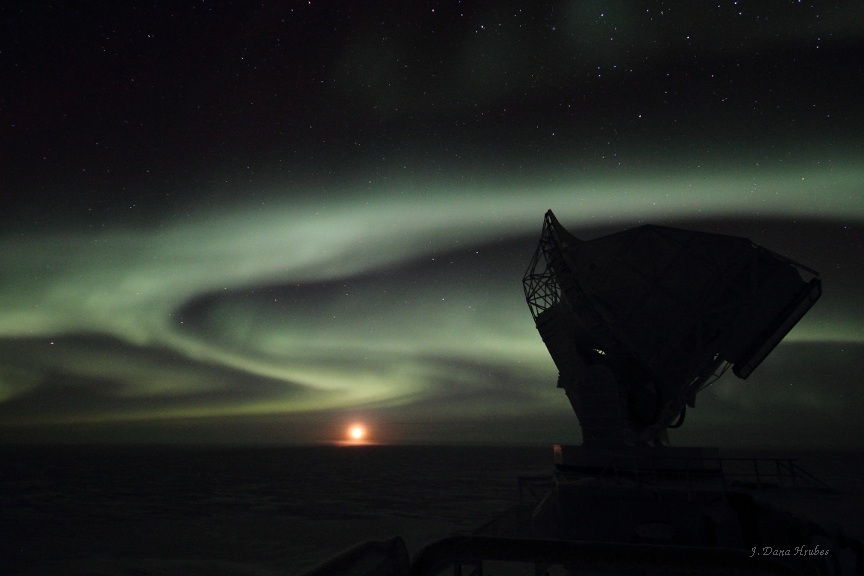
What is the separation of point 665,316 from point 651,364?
2556 millimetres

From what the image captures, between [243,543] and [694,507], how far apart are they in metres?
29.1

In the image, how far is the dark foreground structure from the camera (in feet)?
69.5

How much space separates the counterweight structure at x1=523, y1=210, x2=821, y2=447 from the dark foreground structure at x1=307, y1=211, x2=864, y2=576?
5cm

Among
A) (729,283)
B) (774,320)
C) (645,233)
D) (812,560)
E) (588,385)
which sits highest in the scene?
(645,233)

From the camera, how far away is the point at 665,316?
85.3 ft

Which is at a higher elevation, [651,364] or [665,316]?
[665,316]

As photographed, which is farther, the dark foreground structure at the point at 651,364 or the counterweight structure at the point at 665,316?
the counterweight structure at the point at 665,316

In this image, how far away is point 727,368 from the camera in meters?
27.5

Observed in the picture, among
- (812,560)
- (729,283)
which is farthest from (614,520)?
(729,283)

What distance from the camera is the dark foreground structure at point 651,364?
69.5ft

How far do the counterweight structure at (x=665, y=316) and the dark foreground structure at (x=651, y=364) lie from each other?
54 millimetres

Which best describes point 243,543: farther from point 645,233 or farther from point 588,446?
point 645,233

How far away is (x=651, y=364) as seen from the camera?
26.2m

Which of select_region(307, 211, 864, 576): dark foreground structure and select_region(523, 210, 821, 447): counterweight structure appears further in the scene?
select_region(523, 210, 821, 447): counterweight structure
